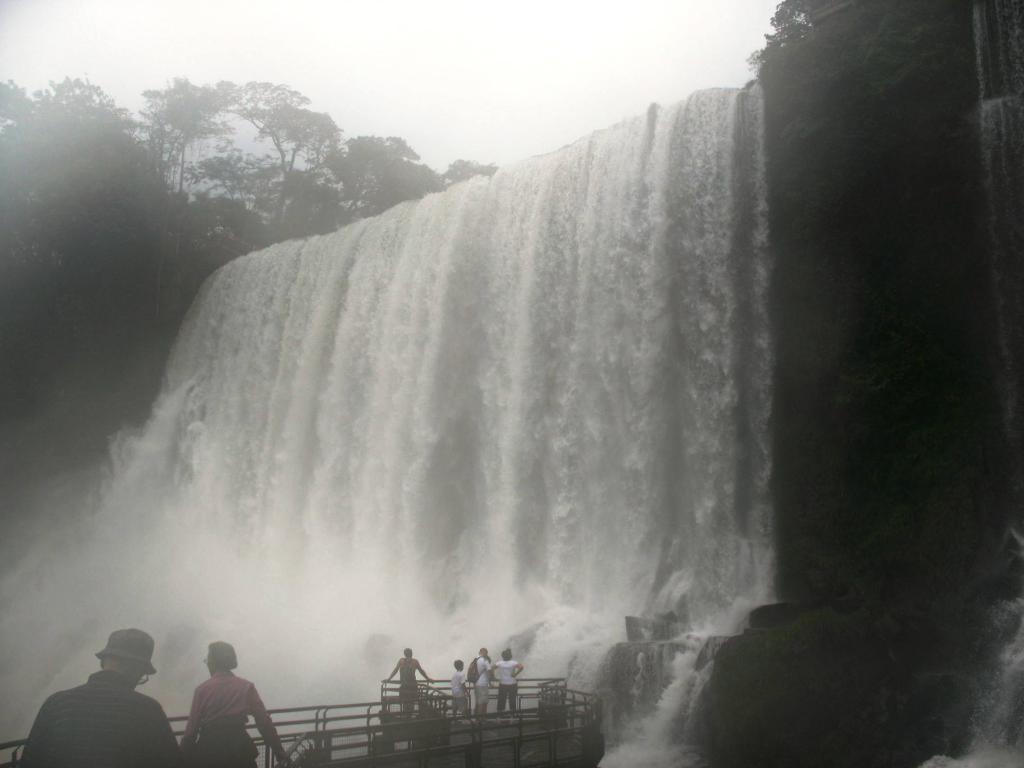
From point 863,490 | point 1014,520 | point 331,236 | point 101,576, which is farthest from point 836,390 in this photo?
point 101,576

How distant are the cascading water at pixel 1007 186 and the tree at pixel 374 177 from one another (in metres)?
34.0

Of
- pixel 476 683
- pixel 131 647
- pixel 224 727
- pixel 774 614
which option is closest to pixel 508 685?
pixel 476 683

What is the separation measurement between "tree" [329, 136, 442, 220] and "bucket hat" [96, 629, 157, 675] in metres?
45.8

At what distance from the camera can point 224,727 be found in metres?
5.47

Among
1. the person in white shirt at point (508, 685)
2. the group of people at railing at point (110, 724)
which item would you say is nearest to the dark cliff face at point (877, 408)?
the person in white shirt at point (508, 685)

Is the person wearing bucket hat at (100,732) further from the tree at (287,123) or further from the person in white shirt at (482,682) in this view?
the tree at (287,123)

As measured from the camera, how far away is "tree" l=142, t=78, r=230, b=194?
50.7 meters

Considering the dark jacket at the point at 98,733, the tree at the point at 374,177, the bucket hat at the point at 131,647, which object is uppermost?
the tree at the point at 374,177

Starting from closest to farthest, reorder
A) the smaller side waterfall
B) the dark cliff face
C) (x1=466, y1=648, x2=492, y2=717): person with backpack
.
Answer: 1. the dark cliff face
2. (x1=466, y1=648, x2=492, y2=717): person with backpack
3. the smaller side waterfall

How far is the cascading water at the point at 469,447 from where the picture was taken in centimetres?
2009

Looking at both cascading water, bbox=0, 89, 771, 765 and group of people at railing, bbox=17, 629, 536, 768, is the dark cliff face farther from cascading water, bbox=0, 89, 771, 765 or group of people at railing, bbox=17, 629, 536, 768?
group of people at railing, bbox=17, 629, 536, 768

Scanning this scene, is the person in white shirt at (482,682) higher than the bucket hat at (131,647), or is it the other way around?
the bucket hat at (131,647)

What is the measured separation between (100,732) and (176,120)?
51535 mm

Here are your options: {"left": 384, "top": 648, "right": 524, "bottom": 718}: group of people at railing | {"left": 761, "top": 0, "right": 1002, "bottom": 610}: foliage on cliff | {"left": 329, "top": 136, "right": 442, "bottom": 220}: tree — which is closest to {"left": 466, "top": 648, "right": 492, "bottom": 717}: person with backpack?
{"left": 384, "top": 648, "right": 524, "bottom": 718}: group of people at railing
